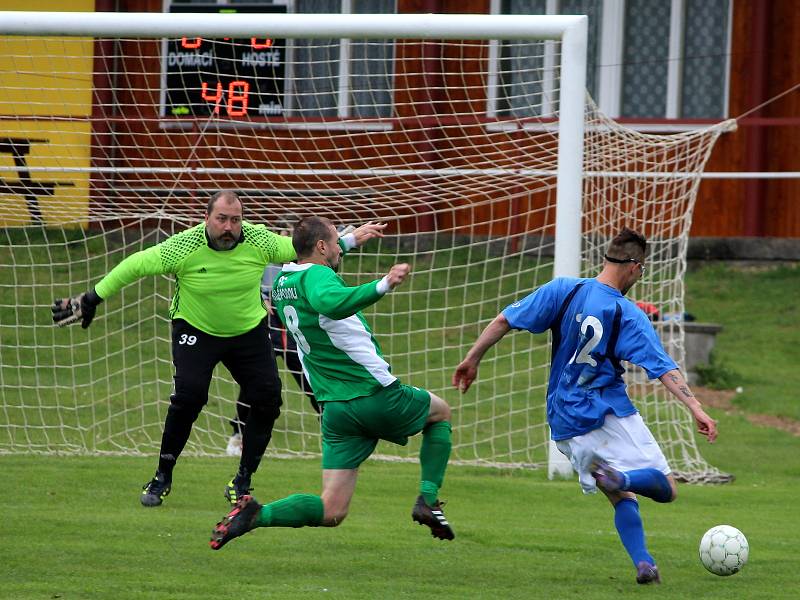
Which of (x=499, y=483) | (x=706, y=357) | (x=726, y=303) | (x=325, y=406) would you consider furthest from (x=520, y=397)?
(x=325, y=406)

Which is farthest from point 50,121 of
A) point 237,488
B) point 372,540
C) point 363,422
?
point 363,422

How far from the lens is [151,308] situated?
49.5 ft

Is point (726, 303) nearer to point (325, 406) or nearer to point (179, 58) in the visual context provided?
point (179, 58)

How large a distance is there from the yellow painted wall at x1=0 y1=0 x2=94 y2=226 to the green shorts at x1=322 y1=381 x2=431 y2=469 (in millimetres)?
4280

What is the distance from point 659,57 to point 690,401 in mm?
12721

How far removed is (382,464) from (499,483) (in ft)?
4.08

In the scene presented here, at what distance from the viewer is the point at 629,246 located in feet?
19.6

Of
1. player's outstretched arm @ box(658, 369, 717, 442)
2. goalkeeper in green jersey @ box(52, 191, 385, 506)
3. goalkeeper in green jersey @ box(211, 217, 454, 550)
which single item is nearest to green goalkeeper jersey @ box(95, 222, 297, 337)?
goalkeeper in green jersey @ box(52, 191, 385, 506)

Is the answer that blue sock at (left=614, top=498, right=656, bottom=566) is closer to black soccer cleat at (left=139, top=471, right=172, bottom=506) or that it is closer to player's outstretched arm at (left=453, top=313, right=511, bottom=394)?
player's outstretched arm at (left=453, top=313, right=511, bottom=394)

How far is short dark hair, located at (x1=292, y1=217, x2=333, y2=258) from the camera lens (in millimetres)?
6129

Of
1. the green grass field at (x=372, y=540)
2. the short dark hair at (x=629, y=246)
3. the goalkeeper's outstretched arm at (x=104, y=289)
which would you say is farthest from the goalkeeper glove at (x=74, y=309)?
the short dark hair at (x=629, y=246)

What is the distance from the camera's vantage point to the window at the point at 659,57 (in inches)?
693

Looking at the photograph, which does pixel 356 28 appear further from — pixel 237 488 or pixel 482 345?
pixel 482 345

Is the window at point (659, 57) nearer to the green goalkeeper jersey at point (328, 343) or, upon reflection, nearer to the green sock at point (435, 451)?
the green sock at point (435, 451)
